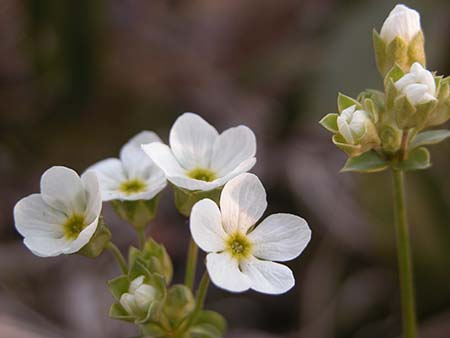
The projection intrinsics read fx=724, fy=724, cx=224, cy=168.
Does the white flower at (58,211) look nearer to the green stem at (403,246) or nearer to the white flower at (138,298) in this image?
the white flower at (138,298)

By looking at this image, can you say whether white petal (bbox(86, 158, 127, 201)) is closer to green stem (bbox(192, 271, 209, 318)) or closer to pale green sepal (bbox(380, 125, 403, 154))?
green stem (bbox(192, 271, 209, 318))

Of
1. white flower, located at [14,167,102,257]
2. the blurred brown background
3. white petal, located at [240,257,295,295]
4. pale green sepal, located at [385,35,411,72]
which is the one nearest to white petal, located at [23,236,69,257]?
white flower, located at [14,167,102,257]

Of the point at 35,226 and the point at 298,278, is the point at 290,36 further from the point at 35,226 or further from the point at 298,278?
the point at 35,226

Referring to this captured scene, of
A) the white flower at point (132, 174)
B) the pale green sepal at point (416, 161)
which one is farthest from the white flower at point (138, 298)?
the pale green sepal at point (416, 161)

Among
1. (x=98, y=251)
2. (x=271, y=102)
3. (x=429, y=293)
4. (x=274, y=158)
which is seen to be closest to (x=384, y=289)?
(x=429, y=293)

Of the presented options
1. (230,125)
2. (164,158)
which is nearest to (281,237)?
(164,158)
